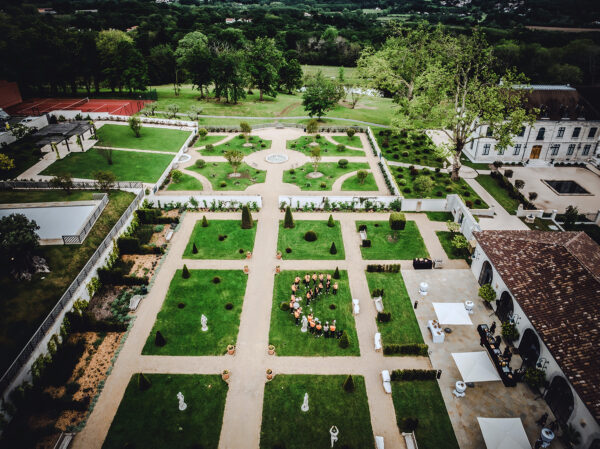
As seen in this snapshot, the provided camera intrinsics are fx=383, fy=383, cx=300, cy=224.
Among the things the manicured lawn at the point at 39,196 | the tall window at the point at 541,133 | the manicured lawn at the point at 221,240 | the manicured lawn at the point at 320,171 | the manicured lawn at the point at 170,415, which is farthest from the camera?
the tall window at the point at 541,133

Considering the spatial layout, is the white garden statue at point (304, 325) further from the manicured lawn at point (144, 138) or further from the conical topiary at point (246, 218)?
the manicured lawn at point (144, 138)

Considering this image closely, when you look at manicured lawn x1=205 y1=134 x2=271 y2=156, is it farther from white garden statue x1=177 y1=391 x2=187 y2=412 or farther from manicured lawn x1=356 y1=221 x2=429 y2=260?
white garden statue x1=177 y1=391 x2=187 y2=412

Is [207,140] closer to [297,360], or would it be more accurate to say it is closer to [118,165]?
[118,165]

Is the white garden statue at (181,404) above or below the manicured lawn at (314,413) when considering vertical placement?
above

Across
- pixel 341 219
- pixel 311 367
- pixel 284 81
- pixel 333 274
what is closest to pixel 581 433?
pixel 311 367

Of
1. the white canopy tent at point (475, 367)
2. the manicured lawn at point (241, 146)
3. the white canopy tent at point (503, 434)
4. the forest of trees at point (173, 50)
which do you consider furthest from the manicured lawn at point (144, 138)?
the white canopy tent at point (503, 434)
